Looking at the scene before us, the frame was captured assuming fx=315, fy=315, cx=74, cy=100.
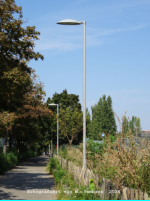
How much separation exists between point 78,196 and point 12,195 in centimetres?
426

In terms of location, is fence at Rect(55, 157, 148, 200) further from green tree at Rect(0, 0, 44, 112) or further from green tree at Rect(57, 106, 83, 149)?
green tree at Rect(57, 106, 83, 149)

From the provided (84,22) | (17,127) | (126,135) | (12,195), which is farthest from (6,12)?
(17,127)

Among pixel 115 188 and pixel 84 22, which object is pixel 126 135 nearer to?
pixel 115 188

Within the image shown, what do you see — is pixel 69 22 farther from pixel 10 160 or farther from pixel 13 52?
pixel 10 160

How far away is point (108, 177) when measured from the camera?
8.87 meters

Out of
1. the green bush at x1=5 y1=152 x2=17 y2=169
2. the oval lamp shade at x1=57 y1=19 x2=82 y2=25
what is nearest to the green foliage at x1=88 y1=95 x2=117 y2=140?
the green bush at x1=5 y1=152 x2=17 y2=169

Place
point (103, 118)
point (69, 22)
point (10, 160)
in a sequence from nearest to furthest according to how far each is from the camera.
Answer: point (69, 22)
point (10, 160)
point (103, 118)

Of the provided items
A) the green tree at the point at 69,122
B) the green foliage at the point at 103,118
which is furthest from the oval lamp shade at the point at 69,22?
the green foliage at the point at 103,118

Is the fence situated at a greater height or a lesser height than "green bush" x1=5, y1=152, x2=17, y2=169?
greater

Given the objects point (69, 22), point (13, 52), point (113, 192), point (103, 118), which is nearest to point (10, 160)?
point (13, 52)

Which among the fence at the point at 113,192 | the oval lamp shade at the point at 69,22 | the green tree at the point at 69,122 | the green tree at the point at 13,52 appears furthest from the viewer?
the green tree at the point at 69,122

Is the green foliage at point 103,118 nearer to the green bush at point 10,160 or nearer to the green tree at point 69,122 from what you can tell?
the green tree at point 69,122

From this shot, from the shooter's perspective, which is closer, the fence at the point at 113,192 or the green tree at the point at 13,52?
the fence at the point at 113,192

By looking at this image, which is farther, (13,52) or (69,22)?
(13,52)
